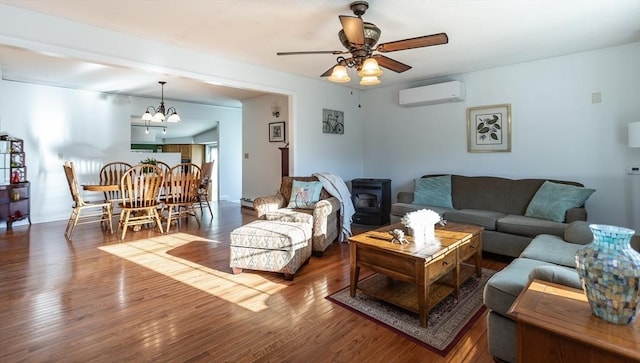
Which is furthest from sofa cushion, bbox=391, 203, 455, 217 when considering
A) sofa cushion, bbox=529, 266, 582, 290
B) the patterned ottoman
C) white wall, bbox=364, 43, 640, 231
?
sofa cushion, bbox=529, 266, 582, 290

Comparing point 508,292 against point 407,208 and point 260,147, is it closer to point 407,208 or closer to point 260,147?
point 407,208

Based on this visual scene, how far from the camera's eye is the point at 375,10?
2.79m

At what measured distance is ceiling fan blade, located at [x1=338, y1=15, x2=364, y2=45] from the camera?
2.22 m

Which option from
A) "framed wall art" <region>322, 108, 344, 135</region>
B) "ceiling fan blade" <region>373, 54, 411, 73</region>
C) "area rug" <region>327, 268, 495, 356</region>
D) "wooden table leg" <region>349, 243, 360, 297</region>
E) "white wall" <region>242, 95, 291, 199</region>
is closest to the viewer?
"area rug" <region>327, 268, 495, 356</region>

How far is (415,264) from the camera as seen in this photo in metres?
2.14

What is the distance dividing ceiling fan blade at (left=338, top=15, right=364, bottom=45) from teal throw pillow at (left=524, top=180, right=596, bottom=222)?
2.78 metres

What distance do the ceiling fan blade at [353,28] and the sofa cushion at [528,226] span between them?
8.36ft

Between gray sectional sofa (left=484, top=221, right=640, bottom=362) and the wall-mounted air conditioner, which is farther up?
the wall-mounted air conditioner

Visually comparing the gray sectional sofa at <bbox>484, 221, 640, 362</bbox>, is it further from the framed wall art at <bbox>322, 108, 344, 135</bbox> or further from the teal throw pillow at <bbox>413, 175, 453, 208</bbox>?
the framed wall art at <bbox>322, 108, 344, 135</bbox>

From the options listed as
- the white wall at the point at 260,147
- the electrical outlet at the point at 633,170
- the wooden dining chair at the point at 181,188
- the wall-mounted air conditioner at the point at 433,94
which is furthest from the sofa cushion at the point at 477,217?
the wooden dining chair at the point at 181,188

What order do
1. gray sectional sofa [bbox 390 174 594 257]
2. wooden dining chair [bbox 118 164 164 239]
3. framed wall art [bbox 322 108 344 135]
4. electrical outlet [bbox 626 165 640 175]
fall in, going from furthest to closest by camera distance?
framed wall art [bbox 322 108 344 135] → wooden dining chair [bbox 118 164 164 239] → electrical outlet [bbox 626 165 640 175] → gray sectional sofa [bbox 390 174 594 257]

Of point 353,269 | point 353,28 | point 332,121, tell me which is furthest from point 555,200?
point 332,121

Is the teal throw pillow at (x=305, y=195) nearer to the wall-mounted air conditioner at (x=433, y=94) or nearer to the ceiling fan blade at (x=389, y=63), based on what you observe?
the ceiling fan blade at (x=389, y=63)

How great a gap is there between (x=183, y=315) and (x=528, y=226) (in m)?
3.41
